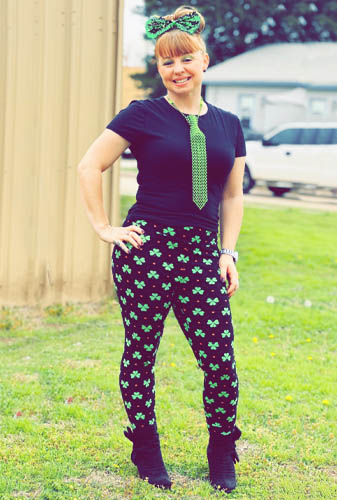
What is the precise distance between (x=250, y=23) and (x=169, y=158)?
34.5 m

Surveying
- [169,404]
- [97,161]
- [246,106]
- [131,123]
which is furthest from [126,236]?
[246,106]

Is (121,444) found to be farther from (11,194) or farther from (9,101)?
(9,101)

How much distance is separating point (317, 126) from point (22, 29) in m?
12.6

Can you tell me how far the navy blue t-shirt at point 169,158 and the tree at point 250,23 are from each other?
105 ft

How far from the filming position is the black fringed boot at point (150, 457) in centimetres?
306

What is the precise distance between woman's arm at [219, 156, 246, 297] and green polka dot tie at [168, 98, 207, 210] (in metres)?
0.26

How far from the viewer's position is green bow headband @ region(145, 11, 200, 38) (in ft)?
9.18

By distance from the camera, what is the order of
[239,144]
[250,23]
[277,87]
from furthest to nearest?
[250,23] → [277,87] → [239,144]

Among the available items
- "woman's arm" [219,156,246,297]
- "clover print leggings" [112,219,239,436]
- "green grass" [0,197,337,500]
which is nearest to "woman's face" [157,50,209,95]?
"woman's arm" [219,156,246,297]

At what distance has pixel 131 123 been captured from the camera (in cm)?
275

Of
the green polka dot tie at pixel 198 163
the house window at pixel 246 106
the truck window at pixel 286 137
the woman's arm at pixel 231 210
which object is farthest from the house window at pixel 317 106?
the green polka dot tie at pixel 198 163

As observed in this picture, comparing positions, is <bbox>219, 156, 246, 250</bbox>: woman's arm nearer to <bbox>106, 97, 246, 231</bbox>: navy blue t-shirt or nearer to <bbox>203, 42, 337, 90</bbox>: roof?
<bbox>106, 97, 246, 231</bbox>: navy blue t-shirt

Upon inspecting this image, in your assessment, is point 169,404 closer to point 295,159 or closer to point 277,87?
point 295,159

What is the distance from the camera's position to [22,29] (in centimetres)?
557
